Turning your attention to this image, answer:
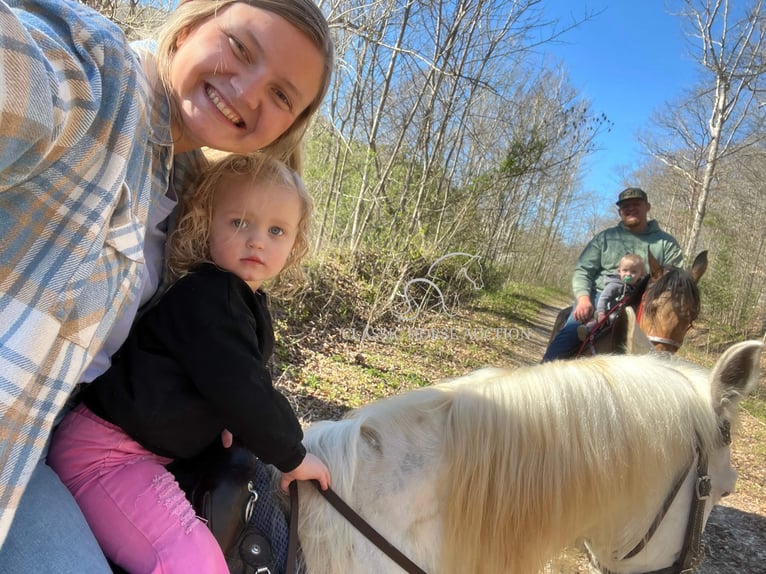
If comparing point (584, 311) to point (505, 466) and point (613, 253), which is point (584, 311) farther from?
point (505, 466)

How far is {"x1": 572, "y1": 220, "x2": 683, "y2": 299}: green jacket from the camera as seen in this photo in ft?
16.2

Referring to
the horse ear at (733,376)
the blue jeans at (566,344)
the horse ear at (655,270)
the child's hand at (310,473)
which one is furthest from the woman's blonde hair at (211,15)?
the blue jeans at (566,344)

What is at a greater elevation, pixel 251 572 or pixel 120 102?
pixel 120 102

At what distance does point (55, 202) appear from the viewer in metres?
0.76

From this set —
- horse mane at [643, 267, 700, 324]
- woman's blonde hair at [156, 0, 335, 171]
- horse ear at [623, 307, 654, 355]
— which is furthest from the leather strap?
horse mane at [643, 267, 700, 324]

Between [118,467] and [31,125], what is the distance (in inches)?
37.1

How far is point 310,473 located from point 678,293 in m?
3.72

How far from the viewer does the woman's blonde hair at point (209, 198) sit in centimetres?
138

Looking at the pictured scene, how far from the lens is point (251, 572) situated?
3.98 feet

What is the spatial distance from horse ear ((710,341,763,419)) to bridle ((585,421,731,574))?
0.25 feet

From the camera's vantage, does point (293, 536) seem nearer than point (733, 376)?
Yes

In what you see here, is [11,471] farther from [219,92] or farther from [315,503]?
[219,92]

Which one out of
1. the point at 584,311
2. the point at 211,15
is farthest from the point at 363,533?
the point at 584,311

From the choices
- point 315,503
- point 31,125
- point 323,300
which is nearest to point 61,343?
point 31,125
